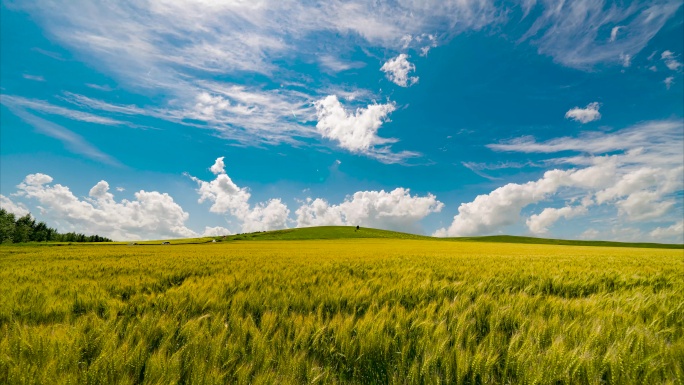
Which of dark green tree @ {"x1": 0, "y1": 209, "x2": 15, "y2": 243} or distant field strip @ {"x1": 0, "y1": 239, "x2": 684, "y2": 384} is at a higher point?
dark green tree @ {"x1": 0, "y1": 209, "x2": 15, "y2": 243}

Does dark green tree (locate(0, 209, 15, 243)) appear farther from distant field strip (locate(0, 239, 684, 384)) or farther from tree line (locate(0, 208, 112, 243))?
distant field strip (locate(0, 239, 684, 384))

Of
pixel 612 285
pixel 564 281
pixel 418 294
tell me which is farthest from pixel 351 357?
pixel 612 285

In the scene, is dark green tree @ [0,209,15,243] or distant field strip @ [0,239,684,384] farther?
dark green tree @ [0,209,15,243]

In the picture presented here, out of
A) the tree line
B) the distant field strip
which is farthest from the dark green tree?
the distant field strip

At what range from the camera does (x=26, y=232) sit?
269 feet

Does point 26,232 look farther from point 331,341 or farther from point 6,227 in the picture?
point 331,341

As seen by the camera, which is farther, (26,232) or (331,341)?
(26,232)

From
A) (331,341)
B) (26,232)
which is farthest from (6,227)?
(331,341)

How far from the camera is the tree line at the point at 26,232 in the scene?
7212cm

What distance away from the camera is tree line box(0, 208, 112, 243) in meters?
72.1

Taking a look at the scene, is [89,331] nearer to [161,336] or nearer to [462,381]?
[161,336]

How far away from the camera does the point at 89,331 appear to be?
2480 millimetres

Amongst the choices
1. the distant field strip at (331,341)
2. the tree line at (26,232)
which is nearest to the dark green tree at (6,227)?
the tree line at (26,232)

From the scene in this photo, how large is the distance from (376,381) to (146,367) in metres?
1.54
